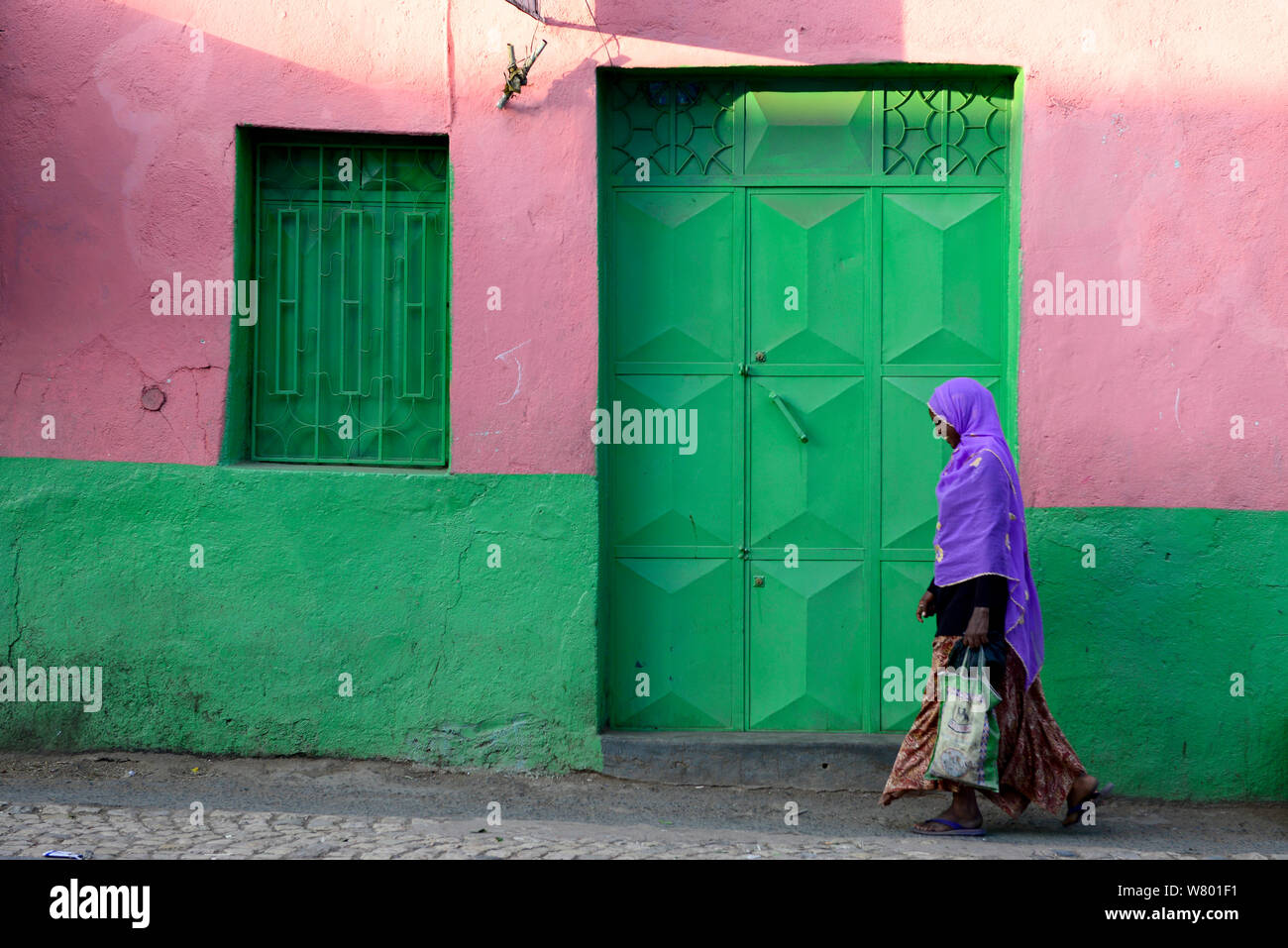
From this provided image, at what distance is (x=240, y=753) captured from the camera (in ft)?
17.6

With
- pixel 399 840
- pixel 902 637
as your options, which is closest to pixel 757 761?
pixel 902 637

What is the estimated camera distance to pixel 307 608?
210 inches

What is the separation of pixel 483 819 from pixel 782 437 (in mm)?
2039

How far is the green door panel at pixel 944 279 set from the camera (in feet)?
17.6

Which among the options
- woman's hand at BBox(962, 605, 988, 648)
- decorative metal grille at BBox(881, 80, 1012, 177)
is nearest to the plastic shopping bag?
woman's hand at BBox(962, 605, 988, 648)

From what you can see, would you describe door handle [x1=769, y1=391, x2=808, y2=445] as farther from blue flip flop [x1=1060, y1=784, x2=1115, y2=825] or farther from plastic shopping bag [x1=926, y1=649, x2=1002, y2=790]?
blue flip flop [x1=1060, y1=784, x2=1115, y2=825]

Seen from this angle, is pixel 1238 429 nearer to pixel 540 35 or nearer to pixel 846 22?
pixel 846 22

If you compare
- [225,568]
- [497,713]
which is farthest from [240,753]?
[497,713]

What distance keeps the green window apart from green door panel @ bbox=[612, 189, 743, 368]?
0.80 m

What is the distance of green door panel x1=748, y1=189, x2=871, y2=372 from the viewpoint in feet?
17.6

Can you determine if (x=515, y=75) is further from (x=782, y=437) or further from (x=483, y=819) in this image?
(x=483, y=819)

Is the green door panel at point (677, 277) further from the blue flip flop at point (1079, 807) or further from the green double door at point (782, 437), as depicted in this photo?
the blue flip flop at point (1079, 807)

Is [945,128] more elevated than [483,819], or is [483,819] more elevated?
[945,128]

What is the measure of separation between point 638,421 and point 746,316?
660 millimetres
